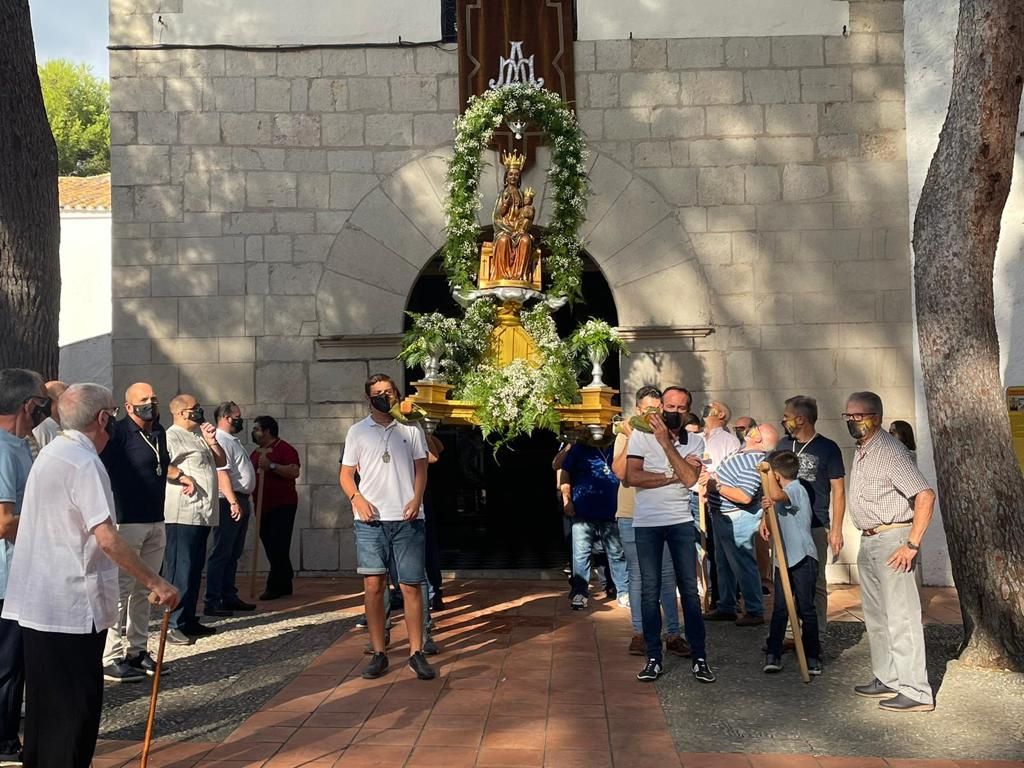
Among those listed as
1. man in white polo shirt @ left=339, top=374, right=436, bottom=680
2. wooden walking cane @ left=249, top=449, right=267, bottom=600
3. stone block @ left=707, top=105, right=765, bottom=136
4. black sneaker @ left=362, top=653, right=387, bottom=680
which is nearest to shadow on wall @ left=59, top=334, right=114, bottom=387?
wooden walking cane @ left=249, top=449, right=267, bottom=600

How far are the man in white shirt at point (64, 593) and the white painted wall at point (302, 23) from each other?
25.9 ft

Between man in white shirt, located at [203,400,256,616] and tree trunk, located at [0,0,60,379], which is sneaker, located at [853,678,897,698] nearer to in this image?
man in white shirt, located at [203,400,256,616]

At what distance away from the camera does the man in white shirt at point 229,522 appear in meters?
8.50

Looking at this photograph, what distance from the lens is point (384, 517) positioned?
6.40 m

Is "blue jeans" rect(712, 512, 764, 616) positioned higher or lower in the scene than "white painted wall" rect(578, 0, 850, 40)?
lower

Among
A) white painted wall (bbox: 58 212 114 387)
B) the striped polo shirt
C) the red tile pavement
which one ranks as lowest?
the red tile pavement

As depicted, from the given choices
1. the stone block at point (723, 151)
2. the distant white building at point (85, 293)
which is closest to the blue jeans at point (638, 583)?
the stone block at point (723, 151)

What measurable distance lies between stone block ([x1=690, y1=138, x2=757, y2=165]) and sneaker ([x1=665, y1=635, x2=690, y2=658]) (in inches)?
224

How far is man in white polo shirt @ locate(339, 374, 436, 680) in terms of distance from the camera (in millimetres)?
6336

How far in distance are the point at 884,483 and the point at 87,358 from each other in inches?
501

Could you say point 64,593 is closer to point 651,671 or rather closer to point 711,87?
point 651,671

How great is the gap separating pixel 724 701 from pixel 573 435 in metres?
3.64

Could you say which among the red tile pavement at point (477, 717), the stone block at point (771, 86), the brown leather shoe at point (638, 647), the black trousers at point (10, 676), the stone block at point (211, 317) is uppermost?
the stone block at point (771, 86)

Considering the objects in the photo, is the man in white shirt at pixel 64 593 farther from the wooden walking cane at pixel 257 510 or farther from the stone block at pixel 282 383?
the stone block at pixel 282 383
